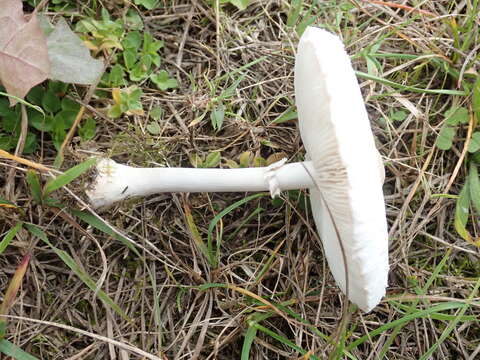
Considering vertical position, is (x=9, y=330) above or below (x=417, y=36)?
below

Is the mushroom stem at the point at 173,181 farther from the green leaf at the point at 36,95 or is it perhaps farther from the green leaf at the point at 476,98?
the green leaf at the point at 476,98

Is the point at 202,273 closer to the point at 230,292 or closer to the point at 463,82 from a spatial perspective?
the point at 230,292

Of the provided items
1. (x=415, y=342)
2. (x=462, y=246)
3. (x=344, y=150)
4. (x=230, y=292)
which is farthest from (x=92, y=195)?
(x=462, y=246)

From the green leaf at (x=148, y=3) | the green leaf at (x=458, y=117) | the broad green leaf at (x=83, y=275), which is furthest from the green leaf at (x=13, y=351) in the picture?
the green leaf at (x=458, y=117)

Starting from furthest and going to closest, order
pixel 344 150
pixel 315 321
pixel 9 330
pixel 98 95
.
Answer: pixel 98 95, pixel 315 321, pixel 9 330, pixel 344 150

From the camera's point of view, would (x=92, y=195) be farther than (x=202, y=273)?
No
